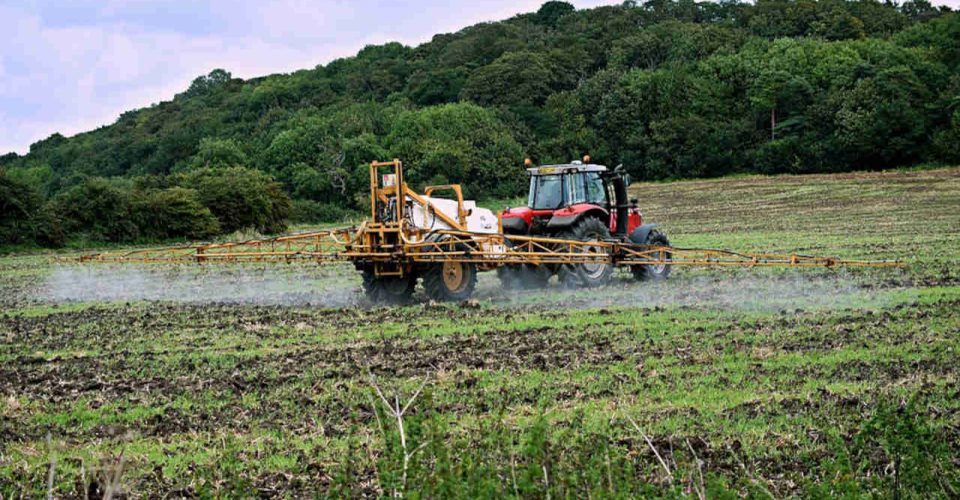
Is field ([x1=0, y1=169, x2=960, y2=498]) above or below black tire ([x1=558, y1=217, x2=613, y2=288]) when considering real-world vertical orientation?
below

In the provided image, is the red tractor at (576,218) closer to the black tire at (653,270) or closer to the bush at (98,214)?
the black tire at (653,270)

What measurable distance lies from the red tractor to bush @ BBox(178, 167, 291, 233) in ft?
81.5

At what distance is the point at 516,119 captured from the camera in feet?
262

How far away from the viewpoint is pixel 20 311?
1869cm

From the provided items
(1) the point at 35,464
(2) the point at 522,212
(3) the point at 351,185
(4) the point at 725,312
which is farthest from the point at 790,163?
(1) the point at 35,464

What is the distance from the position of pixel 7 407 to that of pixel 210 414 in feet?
6.35

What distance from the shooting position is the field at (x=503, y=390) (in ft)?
18.1

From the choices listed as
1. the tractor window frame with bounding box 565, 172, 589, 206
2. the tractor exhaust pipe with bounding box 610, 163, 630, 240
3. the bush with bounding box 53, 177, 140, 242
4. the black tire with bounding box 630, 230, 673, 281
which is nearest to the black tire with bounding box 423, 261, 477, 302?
the tractor window frame with bounding box 565, 172, 589, 206

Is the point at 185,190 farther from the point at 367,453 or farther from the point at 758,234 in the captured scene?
the point at 367,453

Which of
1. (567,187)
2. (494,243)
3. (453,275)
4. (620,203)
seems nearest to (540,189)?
(567,187)

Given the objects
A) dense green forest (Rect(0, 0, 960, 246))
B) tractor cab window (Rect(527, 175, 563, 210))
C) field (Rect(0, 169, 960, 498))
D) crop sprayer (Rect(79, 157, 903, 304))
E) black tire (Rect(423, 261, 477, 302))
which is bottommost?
field (Rect(0, 169, 960, 498))

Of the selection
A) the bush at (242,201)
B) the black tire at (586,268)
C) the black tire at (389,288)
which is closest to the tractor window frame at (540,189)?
the black tire at (586,268)

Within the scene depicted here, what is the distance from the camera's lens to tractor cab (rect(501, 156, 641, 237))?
63.5 feet

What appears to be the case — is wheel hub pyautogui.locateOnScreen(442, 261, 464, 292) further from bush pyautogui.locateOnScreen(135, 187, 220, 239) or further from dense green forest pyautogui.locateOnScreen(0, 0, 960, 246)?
bush pyautogui.locateOnScreen(135, 187, 220, 239)
